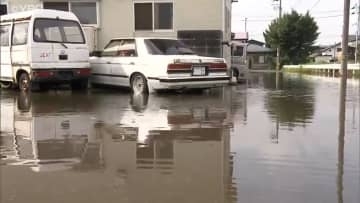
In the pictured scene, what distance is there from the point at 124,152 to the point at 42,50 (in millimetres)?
7250

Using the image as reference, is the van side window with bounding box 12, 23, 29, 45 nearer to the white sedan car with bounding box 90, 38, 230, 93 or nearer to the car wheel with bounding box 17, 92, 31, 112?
the car wheel with bounding box 17, 92, 31, 112

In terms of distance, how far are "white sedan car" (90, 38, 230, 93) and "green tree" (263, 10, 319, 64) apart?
4464 centimetres

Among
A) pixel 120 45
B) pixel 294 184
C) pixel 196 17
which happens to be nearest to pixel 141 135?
pixel 294 184

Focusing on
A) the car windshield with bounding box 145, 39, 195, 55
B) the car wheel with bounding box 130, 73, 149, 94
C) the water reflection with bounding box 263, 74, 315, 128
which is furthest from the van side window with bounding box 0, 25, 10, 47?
the water reflection with bounding box 263, 74, 315, 128

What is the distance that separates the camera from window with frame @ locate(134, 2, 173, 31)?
18.0 meters

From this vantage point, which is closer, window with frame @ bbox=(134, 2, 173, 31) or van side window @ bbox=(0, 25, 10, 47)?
van side window @ bbox=(0, 25, 10, 47)

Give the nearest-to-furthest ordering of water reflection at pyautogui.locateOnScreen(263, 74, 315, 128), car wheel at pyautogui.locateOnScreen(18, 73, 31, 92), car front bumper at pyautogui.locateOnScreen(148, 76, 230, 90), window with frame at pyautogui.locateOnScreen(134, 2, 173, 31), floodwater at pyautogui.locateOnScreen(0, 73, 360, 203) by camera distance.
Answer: floodwater at pyautogui.locateOnScreen(0, 73, 360, 203) < water reflection at pyautogui.locateOnScreen(263, 74, 315, 128) < car front bumper at pyautogui.locateOnScreen(148, 76, 230, 90) < car wheel at pyautogui.locateOnScreen(18, 73, 31, 92) < window with frame at pyautogui.locateOnScreen(134, 2, 173, 31)

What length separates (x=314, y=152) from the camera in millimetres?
5477

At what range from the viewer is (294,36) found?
55.8m

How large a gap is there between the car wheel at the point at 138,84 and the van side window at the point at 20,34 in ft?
9.03

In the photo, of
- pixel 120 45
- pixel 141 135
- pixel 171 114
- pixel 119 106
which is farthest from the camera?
pixel 120 45

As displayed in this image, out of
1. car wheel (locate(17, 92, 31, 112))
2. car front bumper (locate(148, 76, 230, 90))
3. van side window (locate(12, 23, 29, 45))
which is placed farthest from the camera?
van side window (locate(12, 23, 29, 45))

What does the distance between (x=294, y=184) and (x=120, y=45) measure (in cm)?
917

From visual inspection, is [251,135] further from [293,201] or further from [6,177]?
[6,177]
